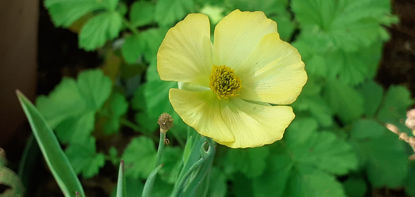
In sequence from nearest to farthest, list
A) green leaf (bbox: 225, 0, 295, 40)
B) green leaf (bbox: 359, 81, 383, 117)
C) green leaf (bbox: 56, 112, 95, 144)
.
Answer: green leaf (bbox: 225, 0, 295, 40) → green leaf (bbox: 56, 112, 95, 144) → green leaf (bbox: 359, 81, 383, 117)

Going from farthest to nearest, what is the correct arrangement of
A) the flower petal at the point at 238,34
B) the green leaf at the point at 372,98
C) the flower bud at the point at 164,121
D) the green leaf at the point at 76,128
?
the green leaf at the point at 372,98 < the green leaf at the point at 76,128 < the flower petal at the point at 238,34 < the flower bud at the point at 164,121

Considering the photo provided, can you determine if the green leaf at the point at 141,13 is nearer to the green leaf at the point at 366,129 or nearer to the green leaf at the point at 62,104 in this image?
the green leaf at the point at 62,104

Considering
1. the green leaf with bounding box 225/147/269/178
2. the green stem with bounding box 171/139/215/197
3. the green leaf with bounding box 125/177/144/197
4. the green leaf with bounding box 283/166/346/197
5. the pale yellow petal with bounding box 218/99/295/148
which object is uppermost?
the pale yellow petal with bounding box 218/99/295/148

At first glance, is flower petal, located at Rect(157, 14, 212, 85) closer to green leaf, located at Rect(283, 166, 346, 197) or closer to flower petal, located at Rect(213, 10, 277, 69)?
flower petal, located at Rect(213, 10, 277, 69)

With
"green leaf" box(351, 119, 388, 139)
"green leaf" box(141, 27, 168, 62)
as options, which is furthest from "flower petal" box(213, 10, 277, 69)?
"green leaf" box(351, 119, 388, 139)

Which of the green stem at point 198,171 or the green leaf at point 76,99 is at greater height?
the green stem at point 198,171

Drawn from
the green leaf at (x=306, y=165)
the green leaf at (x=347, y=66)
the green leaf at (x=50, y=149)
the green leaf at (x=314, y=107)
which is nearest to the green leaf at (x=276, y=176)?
the green leaf at (x=306, y=165)

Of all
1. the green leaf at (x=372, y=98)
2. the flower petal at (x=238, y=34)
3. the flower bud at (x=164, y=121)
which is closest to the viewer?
the flower bud at (x=164, y=121)
